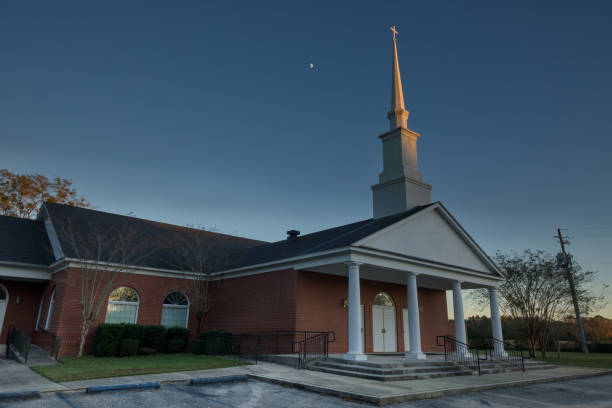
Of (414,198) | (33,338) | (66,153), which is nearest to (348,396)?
(414,198)

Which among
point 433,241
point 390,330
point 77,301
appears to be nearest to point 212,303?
point 77,301

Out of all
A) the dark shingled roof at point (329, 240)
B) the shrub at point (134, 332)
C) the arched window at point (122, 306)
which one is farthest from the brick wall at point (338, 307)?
the arched window at point (122, 306)

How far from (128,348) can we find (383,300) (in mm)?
11109

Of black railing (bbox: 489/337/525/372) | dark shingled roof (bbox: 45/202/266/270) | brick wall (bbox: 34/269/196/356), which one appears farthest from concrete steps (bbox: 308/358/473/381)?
dark shingled roof (bbox: 45/202/266/270)

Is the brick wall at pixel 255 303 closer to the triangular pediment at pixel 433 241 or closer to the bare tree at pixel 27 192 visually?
the triangular pediment at pixel 433 241

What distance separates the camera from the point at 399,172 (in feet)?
63.5

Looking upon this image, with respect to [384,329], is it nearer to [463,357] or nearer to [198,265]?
[463,357]

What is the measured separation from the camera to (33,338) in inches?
707

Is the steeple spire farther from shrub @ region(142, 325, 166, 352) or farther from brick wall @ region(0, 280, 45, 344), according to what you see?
brick wall @ region(0, 280, 45, 344)

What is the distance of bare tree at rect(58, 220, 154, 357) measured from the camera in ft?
50.4

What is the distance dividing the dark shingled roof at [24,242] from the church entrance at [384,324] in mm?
14858

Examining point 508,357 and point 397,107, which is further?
point 397,107

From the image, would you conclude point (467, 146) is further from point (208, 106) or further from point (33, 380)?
point (33, 380)

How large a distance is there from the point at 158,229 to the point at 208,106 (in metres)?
8.40
